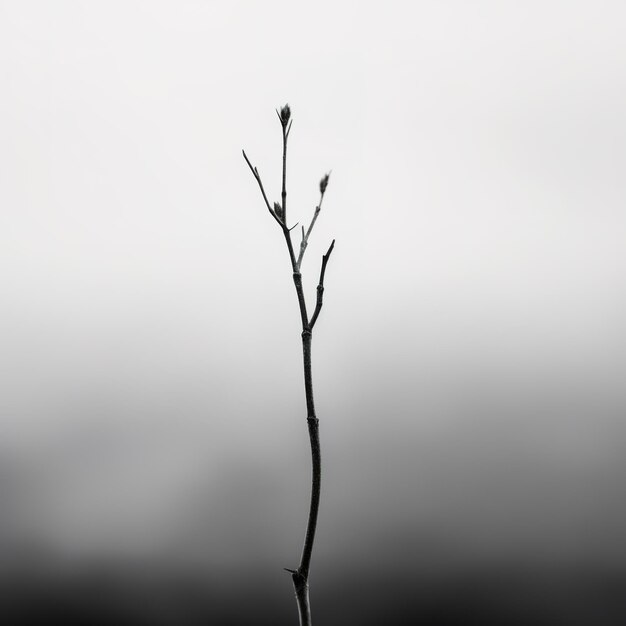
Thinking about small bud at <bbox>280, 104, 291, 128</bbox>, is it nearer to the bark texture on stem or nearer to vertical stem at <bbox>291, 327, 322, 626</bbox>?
the bark texture on stem

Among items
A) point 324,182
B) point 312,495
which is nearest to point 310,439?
point 312,495

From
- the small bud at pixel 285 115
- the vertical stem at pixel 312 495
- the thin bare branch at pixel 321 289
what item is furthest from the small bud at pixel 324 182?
the vertical stem at pixel 312 495

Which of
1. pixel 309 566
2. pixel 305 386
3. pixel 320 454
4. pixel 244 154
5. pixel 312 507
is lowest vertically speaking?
pixel 309 566

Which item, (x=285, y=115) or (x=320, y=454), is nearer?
(x=320, y=454)

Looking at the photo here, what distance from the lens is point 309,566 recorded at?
1.59 metres

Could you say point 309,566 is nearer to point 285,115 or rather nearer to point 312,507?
point 312,507

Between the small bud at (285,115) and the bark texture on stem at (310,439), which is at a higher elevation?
the small bud at (285,115)

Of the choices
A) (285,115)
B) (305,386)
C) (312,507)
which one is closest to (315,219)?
(285,115)

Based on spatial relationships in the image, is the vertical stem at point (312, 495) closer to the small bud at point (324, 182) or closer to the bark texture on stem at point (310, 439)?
the bark texture on stem at point (310, 439)

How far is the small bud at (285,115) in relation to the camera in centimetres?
189

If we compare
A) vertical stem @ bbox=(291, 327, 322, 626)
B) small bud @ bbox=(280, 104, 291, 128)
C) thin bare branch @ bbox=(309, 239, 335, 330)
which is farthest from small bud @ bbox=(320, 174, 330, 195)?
vertical stem @ bbox=(291, 327, 322, 626)

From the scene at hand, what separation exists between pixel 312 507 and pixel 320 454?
112 millimetres

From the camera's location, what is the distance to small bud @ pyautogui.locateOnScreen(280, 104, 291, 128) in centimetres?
189

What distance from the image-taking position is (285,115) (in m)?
1.90
